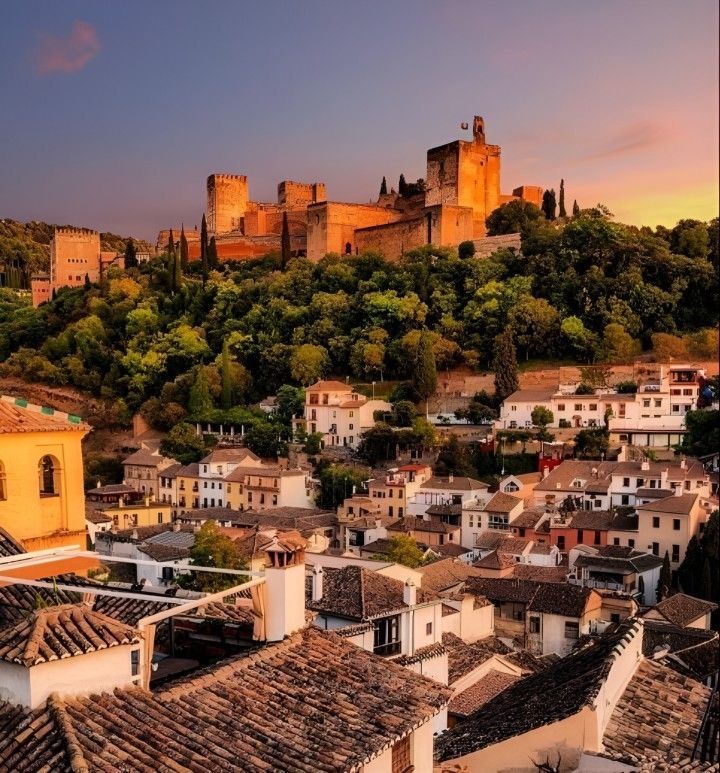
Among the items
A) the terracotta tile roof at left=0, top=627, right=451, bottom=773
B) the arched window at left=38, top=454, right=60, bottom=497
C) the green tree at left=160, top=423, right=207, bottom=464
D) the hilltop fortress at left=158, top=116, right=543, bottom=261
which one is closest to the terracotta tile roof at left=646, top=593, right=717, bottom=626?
the arched window at left=38, top=454, right=60, bottom=497

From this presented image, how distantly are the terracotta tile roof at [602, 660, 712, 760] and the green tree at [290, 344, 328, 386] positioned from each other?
118 feet

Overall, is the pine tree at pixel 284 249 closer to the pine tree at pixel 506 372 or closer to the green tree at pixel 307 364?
the green tree at pixel 307 364

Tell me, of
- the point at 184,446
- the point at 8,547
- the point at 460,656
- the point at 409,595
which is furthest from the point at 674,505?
the point at 184,446

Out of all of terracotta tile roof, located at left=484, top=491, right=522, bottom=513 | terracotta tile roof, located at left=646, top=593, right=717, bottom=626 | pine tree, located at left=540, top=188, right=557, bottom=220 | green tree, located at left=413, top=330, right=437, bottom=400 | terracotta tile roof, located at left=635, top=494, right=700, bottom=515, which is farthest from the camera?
pine tree, located at left=540, top=188, right=557, bottom=220

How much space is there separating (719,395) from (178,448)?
22.8 meters

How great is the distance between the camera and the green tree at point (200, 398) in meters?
41.8

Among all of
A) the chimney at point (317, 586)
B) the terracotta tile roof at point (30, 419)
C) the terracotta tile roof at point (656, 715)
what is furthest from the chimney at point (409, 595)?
the terracotta tile roof at point (30, 419)

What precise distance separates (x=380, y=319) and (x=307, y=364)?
467 cm

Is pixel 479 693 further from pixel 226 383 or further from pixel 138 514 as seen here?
pixel 226 383

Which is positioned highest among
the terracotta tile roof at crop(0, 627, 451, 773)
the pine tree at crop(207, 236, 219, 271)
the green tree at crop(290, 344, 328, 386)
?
the pine tree at crop(207, 236, 219, 271)

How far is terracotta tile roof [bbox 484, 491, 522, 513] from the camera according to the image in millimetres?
27447

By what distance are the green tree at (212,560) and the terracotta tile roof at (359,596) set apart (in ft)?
14.7

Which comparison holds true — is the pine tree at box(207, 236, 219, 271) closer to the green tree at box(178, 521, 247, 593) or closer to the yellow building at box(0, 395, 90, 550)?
the green tree at box(178, 521, 247, 593)

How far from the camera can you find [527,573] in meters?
22.8
